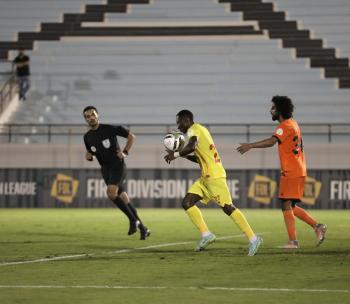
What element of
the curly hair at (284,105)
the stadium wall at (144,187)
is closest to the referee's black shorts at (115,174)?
the curly hair at (284,105)

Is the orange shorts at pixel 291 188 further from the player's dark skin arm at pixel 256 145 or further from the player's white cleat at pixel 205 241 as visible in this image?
the player's white cleat at pixel 205 241

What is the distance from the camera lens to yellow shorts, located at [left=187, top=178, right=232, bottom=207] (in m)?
11.8

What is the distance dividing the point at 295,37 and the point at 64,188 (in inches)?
389

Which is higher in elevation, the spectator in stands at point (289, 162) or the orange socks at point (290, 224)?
the spectator in stands at point (289, 162)

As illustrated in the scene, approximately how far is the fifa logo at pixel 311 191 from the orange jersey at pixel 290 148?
13.9m

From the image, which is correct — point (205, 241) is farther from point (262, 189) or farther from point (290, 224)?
point (262, 189)

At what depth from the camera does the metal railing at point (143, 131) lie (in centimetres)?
2842

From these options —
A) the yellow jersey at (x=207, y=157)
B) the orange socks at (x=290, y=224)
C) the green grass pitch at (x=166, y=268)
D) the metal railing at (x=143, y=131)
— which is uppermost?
the metal railing at (x=143, y=131)

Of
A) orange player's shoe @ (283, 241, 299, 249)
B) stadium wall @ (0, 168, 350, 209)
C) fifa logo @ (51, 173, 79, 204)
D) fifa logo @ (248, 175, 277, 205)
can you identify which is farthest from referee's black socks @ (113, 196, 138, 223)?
fifa logo @ (51, 173, 79, 204)

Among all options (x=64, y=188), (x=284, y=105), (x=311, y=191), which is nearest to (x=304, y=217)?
(x=284, y=105)

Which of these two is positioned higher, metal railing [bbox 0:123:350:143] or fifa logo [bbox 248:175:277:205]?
metal railing [bbox 0:123:350:143]

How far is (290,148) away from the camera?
12.5 metres

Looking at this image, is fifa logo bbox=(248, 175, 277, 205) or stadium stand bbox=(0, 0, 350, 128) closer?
fifa logo bbox=(248, 175, 277, 205)

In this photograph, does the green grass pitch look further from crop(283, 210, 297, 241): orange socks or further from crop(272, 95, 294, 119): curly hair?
crop(272, 95, 294, 119): curly hair
